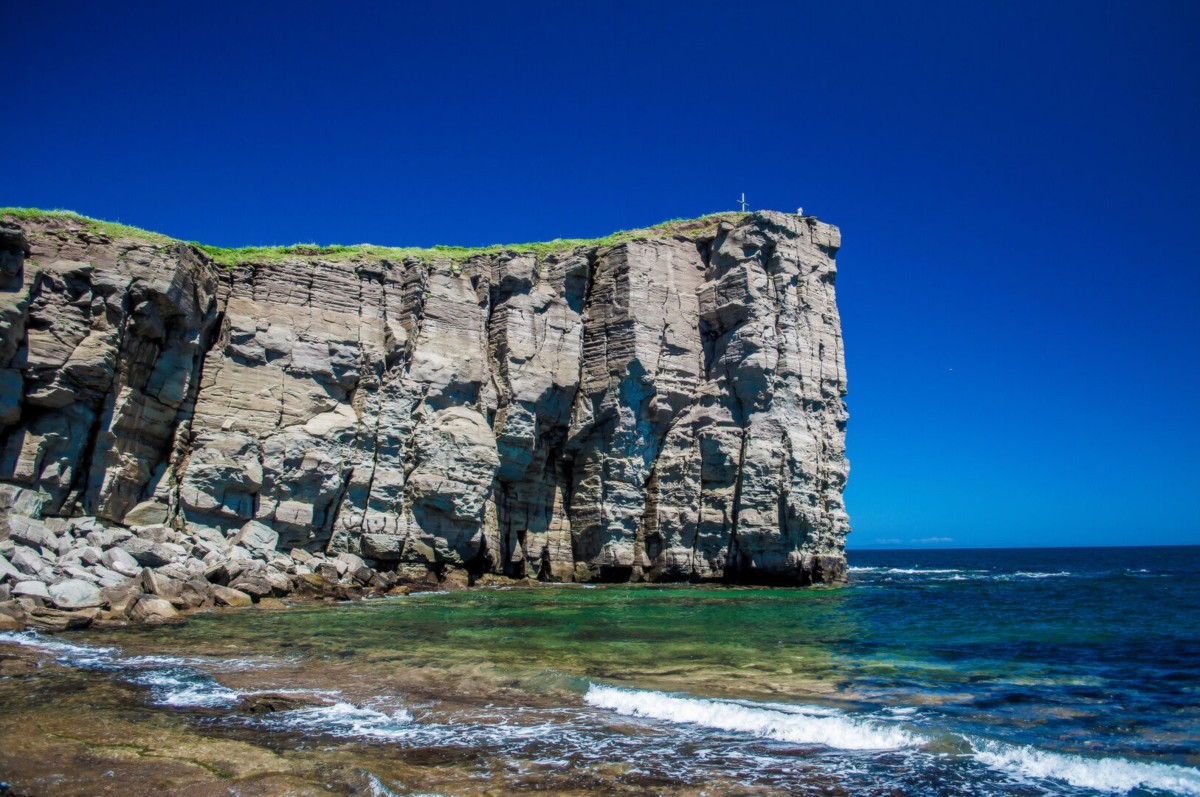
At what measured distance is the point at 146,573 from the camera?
68.7 feet

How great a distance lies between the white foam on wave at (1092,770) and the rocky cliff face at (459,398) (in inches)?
997

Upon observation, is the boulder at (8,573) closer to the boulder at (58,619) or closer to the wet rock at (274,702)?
the boulder at (58,619)

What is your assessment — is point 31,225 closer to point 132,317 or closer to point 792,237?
point 132,317

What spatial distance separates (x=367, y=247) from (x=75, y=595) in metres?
21.4

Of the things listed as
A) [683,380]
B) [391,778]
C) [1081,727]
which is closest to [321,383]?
[683,380]

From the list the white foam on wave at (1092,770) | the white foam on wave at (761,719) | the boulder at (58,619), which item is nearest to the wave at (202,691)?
the boulder at (58,619)

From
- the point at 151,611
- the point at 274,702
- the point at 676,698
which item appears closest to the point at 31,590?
the point at 151,611

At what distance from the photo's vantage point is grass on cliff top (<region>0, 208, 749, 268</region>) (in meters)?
27.6

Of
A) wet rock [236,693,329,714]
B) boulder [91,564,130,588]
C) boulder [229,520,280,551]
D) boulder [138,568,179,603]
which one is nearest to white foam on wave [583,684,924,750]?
wet rock [236,693,329,714]

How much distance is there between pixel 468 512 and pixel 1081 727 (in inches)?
980

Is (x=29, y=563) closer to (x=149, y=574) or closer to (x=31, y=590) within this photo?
(x=31, y=590)

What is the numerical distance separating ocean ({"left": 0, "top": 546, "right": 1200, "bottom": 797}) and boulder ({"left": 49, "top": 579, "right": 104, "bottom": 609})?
290 centimetres

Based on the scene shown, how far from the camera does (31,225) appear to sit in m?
26.5

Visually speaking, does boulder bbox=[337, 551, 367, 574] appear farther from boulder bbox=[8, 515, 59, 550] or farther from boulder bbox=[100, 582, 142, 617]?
boulder bbox=[8, 515, 59, 550]
